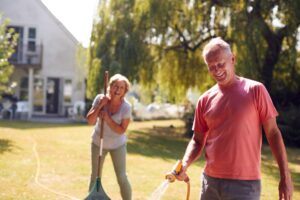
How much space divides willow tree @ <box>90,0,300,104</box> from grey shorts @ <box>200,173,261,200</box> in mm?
10493

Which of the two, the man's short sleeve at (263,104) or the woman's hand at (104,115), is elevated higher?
the man's short sleeve at (263,104)

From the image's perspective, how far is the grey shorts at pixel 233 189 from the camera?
2701 millimetres

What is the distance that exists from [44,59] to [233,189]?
21271 millimetres

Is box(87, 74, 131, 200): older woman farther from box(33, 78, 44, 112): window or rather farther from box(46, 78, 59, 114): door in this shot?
box(46, 78, 59, 114): door

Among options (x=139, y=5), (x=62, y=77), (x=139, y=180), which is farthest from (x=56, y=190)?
(x=62, y=77)

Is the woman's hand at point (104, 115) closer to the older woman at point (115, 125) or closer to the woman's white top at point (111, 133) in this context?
the older woman at point (115, 125)

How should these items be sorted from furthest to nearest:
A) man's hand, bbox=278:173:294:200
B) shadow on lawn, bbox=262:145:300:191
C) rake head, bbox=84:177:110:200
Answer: shadow on lawn, bbox=262:145:300:191, rake head, bbox=84:177:110:200, man's hand, bbox=278:173:294:200

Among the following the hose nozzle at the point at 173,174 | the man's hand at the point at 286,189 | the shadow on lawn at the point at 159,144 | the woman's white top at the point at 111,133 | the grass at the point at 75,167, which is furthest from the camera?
the shadow on lawn at the point at 159,144

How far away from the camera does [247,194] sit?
8.84 feet

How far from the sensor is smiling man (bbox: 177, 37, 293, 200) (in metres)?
2.68

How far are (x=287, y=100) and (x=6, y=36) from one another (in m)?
9.87

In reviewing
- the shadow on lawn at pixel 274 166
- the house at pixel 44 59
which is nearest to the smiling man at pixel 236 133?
the shadow on lawn at pixel 274 166

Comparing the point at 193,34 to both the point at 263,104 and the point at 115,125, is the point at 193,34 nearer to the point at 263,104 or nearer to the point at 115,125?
the point at 115,125

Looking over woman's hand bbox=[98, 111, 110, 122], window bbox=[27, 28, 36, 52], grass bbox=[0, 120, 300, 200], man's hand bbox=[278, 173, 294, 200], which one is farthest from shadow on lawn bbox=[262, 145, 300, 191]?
window bbox=[27, 28, 36, 52]
